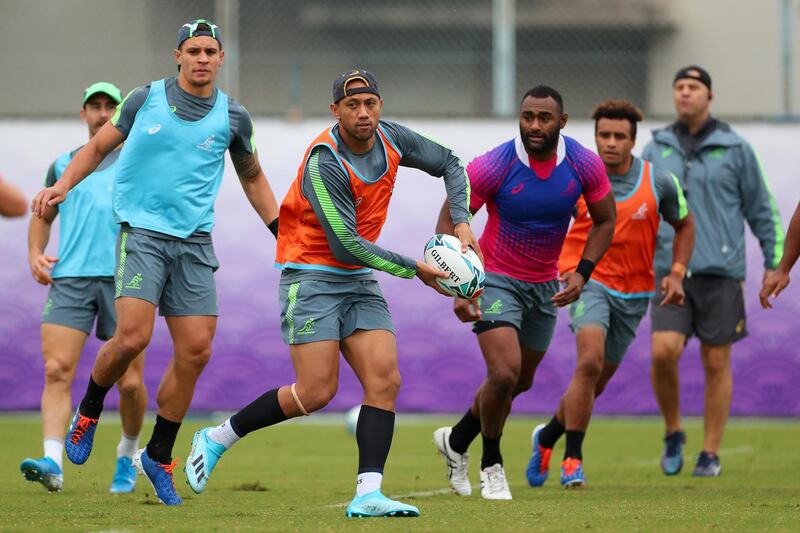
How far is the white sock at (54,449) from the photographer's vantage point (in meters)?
8.73

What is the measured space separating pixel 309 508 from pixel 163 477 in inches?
31.7

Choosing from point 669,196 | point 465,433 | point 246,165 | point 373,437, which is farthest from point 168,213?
point 669,196

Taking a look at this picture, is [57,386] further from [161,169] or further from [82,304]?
[161,169]

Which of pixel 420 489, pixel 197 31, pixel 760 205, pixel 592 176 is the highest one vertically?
pixel 197 31

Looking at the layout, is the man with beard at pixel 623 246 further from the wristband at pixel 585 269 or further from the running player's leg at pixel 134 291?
the running player's leg at pixel 134 291

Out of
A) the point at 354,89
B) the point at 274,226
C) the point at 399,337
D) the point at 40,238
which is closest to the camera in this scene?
the point at 354,89

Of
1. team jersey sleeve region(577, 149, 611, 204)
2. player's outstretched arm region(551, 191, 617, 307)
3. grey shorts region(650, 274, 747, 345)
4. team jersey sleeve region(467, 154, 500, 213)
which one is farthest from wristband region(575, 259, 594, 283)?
grey shorts region(650, 274, 747, 345)

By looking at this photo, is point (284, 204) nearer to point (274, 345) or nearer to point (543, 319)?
point (543, 319)

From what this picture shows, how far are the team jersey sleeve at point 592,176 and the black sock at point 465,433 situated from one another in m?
1.58

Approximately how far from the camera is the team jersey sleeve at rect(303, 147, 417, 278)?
706 centimetres

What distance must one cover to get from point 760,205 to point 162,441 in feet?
18.4

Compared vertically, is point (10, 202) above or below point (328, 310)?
Result: above

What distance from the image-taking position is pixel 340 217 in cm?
706

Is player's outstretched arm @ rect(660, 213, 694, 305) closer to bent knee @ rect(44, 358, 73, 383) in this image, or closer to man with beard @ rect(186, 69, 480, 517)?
man with beard @ rect(186, 69, 480, 517)
